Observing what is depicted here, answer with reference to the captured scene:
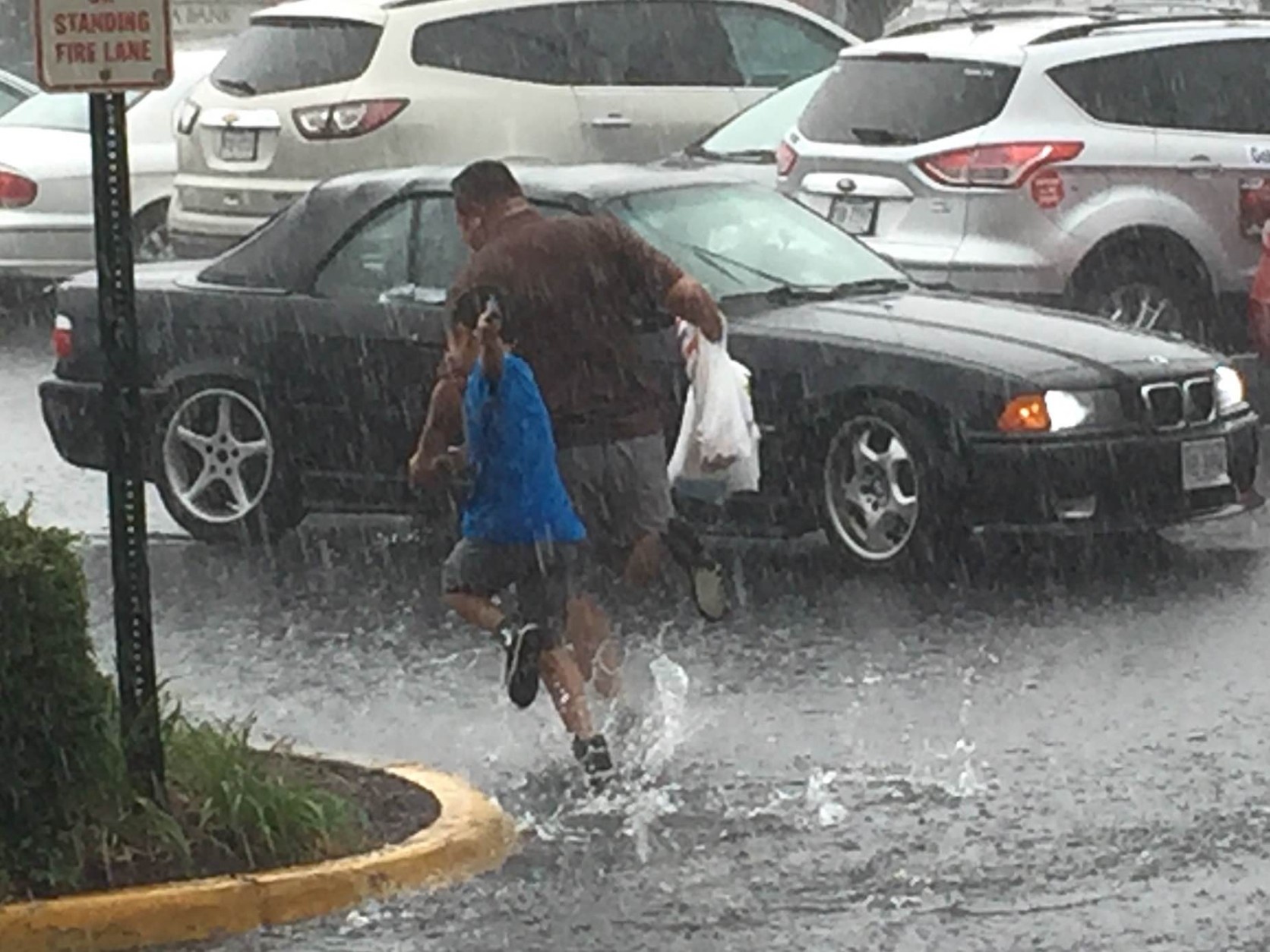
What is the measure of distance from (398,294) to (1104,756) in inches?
165

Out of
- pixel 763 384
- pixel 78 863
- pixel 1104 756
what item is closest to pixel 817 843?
pixel 1104 756

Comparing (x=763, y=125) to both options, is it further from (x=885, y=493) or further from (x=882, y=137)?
(x=885, y=493)

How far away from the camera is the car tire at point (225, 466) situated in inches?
484

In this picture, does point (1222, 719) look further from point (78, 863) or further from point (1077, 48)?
point (1077, 48)

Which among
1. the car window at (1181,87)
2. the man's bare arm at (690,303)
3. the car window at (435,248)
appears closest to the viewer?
the man's bare arm at (690,303)

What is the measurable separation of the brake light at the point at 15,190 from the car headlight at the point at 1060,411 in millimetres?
9796

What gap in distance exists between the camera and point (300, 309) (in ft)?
40.4

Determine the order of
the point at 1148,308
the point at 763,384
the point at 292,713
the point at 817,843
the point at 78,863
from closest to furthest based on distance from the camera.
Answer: the point at 78,863
the point at 817,843
the point at 292,713
the point at 763,384
the point at 1148,308

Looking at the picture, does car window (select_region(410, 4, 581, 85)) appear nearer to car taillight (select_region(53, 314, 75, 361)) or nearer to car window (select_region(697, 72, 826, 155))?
car window (select_region(697, 72, 826, 155))

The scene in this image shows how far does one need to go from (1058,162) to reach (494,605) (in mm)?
6881

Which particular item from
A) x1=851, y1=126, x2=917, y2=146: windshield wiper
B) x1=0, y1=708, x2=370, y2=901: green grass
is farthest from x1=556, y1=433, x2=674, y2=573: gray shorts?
x1=851, y1=126, x2=917, y2=146: windshield wiper

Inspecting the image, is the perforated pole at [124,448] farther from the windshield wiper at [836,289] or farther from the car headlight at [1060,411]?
the windshield wiper at [836,289]

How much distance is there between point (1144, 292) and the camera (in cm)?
1566

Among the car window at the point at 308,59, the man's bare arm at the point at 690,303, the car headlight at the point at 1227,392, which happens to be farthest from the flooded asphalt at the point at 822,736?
the car window at the point at 308,59
